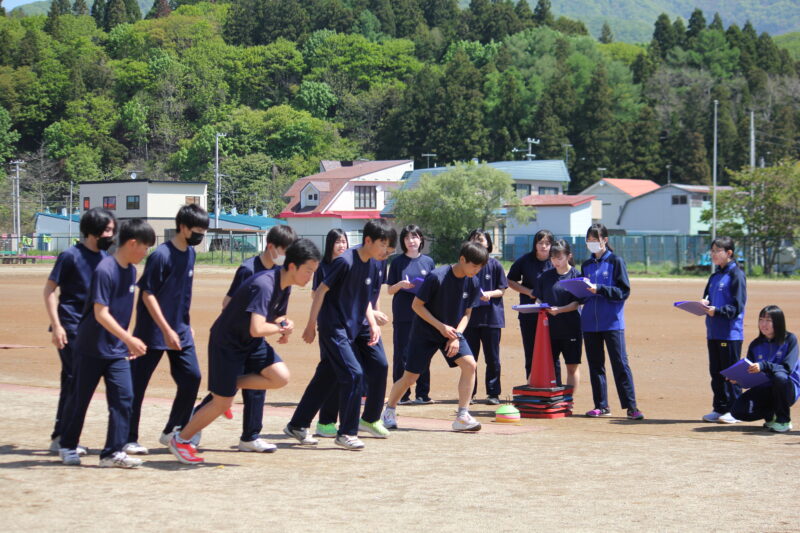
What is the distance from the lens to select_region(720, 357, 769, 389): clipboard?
910cm

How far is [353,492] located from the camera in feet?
20.8

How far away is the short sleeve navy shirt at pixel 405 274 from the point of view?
1052 centimetres

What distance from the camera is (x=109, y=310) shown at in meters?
6.84

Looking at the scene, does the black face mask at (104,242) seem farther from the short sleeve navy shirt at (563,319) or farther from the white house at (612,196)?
the white house at (612,196)

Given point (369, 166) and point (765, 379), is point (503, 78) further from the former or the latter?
point (765, 379)

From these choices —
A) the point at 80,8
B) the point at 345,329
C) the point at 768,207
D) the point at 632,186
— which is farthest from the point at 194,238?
the point at 80,8

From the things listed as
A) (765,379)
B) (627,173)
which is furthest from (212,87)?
(765,379)

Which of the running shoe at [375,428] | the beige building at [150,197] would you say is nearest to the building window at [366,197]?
the beige building at [150,197]

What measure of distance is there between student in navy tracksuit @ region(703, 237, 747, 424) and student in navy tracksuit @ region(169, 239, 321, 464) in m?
4.60

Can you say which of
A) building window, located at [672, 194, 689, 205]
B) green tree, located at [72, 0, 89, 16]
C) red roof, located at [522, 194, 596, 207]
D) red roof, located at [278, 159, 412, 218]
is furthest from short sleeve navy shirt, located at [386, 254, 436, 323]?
green tree, located at [72, 0, 89, 16]

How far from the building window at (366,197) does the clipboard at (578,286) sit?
69.9m

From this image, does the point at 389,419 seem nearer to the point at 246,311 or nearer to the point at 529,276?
the point at 246,311

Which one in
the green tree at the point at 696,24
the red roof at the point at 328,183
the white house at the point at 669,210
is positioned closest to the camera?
the white house at the point at 669,210

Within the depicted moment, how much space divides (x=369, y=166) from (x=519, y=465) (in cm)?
7836
